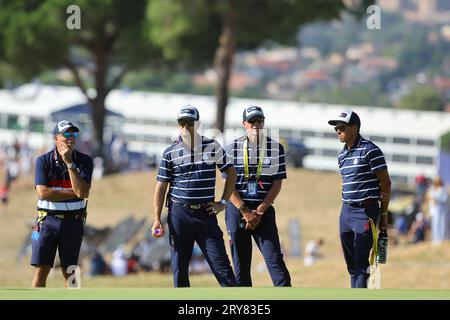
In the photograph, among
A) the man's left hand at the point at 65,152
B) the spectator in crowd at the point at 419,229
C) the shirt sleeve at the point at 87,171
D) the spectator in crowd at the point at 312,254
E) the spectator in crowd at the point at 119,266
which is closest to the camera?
the man's left hand at the point at 65,152

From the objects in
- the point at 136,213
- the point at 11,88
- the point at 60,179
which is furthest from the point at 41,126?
the point at 60,179

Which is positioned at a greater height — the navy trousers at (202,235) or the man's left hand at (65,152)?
the man's left hand at (65,152)

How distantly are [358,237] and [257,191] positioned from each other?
1.02 m

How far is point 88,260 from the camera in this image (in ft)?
89.5

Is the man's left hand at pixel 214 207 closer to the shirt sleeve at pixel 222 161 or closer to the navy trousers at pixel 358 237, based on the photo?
the shirt sleeve at pixel 222 161

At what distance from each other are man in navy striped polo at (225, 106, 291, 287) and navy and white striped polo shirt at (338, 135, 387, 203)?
0.59 m

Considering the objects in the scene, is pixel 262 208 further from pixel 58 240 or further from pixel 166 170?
pixel 58 240

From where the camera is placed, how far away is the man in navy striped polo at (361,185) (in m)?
11.9

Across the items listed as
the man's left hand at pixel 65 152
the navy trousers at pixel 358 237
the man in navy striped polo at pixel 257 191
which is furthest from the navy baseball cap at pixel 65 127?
the navy trousers at pixel 358 237

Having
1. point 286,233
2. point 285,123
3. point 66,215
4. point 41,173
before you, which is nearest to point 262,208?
point 66,215

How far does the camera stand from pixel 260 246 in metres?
12.1

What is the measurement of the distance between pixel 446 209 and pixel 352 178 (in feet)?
40.9

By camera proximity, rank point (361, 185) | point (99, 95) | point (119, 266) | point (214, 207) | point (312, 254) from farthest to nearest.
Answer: point (99, 95), point (312, 254), point (119, 266), point (361, 185), point (214, 207)

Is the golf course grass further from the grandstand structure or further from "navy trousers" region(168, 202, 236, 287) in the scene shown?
the grandstand structure
